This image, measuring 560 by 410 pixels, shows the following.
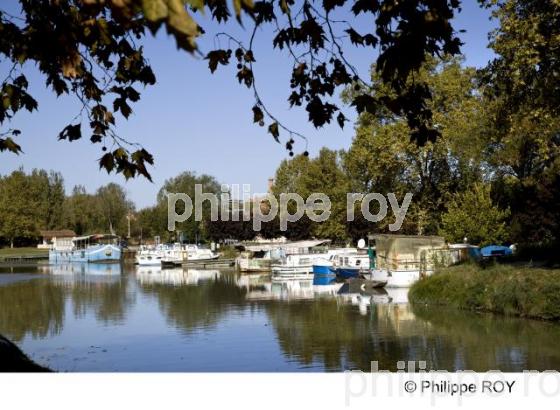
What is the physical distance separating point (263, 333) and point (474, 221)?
2571 cm

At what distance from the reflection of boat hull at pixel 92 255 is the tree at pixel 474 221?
160 feet

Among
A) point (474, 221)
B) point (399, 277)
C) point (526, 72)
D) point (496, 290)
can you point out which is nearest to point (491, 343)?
point (496, 290)

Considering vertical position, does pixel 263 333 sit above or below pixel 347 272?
below

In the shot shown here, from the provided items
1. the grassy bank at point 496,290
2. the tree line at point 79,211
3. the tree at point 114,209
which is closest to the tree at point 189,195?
the tree line at point 79,211

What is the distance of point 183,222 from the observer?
104 m

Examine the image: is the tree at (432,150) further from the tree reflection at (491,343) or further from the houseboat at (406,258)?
the tree reflection at (491,343)

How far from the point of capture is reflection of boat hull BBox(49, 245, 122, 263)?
274ft

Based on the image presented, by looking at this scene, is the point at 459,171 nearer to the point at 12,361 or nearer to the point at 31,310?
the point at 31,310

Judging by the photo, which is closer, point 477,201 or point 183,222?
point 477,201

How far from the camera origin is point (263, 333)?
2212cm

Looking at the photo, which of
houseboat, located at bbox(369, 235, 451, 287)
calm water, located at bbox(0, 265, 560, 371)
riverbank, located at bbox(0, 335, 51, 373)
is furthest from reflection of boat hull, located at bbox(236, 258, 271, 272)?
riverbank, located at bbox(0, 335, 51, 373)
